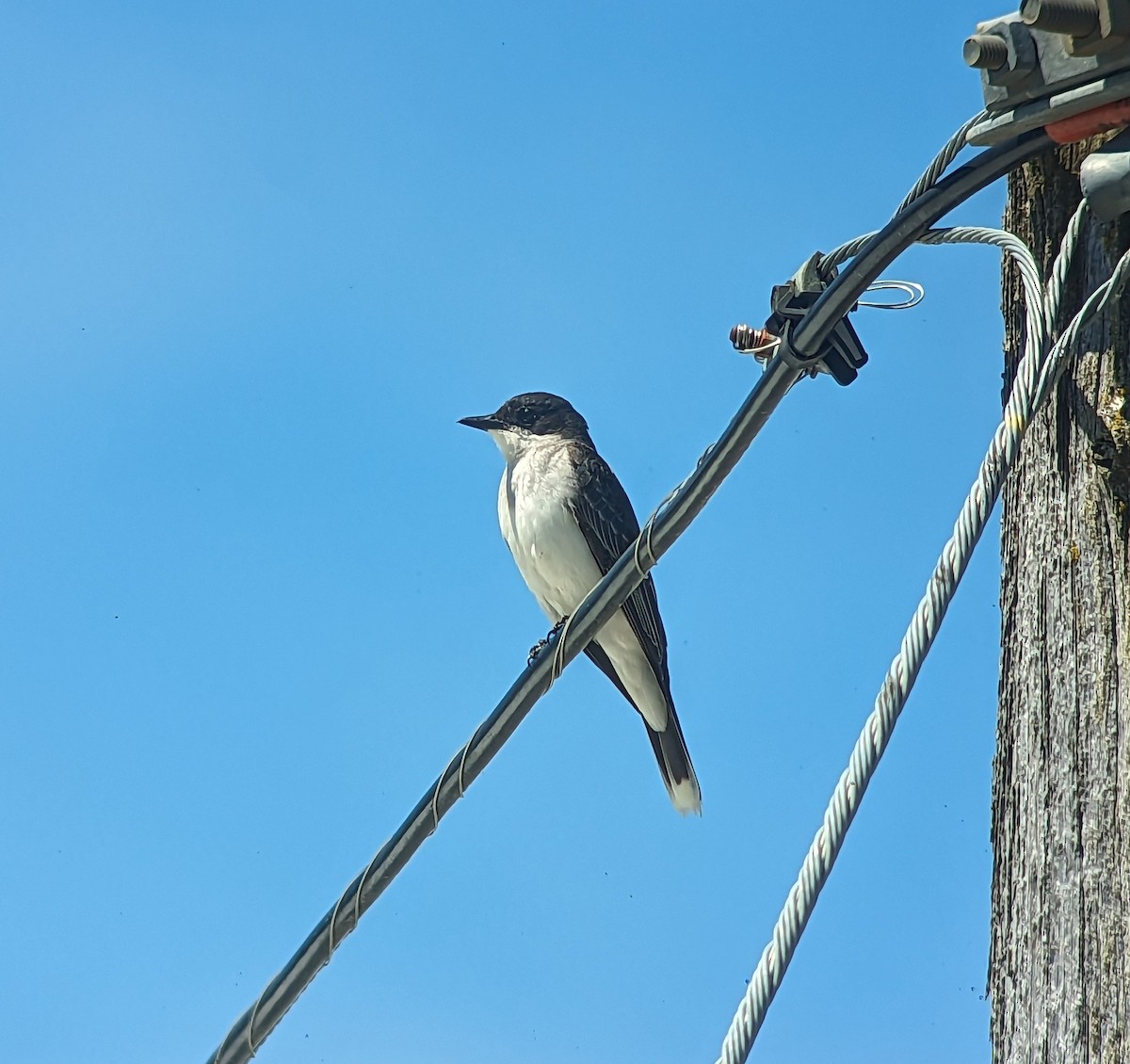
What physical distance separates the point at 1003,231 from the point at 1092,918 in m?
1.52

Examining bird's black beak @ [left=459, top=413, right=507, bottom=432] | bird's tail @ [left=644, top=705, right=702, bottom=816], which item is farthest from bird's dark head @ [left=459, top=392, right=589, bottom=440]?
bird's tail @ [left=644, top=705, right=702, bottom=816]

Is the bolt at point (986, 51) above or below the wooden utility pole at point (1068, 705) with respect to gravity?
above

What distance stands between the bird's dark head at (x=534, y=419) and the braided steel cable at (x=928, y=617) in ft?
15.6

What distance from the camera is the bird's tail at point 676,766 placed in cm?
683

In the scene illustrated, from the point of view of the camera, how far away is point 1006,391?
131 inches

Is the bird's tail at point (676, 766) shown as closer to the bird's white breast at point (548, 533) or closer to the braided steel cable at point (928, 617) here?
the bird's white breast at point (548, 533)

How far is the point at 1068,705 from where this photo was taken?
2873mm

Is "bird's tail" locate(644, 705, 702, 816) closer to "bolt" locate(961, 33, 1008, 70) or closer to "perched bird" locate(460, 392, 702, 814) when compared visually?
"perched bird" locate(460, 392, 702, 814)

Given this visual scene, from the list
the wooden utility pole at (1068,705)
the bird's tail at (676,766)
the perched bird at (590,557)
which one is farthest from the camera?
the perched bird at (590,557)

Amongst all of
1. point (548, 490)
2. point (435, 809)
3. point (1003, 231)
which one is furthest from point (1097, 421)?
point (548, 490)

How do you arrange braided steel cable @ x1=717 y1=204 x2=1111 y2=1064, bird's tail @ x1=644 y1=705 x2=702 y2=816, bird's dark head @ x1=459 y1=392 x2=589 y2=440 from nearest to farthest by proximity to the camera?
braided steel cable @ x1=717 y1=204 x2=1111 y2=1064
bird's tail @ x1=644 y1=705 x2=702 y2=816
bird's dark head @ x1=459 y1=392 x2=589 y2=440

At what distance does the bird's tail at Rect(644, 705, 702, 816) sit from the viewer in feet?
22.4

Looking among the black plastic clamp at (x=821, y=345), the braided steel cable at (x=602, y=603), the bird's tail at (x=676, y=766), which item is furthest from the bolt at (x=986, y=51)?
the bird's tail at (x=676, y=766)

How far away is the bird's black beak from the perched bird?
0.79 feet
